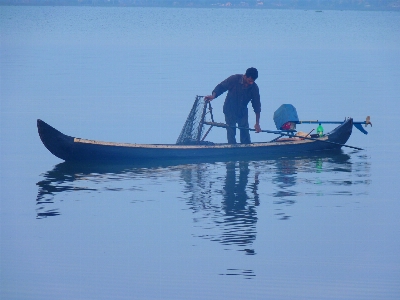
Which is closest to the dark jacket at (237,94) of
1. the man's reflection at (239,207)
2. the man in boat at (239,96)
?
the man in boat at (239,96)

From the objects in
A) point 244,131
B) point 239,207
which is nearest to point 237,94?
point 244,131

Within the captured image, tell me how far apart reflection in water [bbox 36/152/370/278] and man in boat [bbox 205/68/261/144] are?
70cm

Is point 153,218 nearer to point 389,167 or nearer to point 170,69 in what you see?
point 389,167

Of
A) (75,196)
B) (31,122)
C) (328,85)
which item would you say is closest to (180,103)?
(31,122)

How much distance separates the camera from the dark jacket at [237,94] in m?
16.2

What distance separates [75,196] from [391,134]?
8.78 m

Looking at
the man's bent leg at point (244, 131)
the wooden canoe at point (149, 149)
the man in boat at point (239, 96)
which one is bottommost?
the wooden canoe at point (149, 149)

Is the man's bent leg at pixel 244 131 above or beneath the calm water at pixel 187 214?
above

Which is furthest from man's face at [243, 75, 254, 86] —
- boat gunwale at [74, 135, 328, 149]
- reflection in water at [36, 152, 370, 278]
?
reflection in water at [36, 152, 370, 278]

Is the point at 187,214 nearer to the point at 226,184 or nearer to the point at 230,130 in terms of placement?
the point at 226,184

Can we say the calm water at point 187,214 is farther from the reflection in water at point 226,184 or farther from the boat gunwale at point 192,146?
the boat gunwale at point 192,146

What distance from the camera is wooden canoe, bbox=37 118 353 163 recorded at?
15742mm

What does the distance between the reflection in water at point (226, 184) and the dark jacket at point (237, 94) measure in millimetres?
922

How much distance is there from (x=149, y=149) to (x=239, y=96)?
1691mm
